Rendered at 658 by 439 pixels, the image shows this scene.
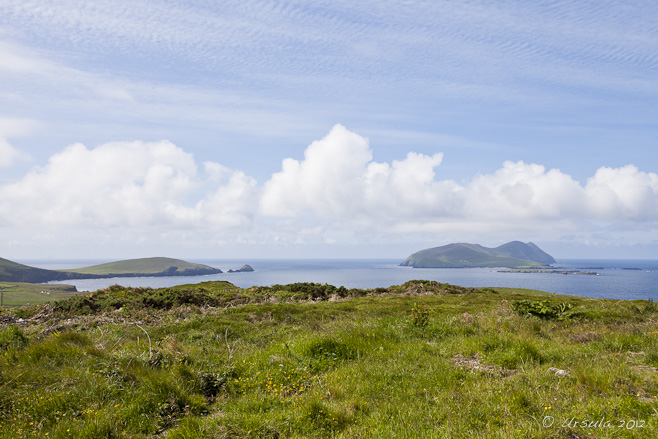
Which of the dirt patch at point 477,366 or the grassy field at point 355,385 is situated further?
the dirt patch at point 477,366

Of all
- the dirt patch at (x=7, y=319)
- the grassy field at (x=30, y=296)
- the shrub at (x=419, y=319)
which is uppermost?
the shrub at (x=419, y=319)

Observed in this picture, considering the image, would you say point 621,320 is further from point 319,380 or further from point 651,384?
point 319,380

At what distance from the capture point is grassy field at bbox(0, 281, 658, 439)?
6.59m

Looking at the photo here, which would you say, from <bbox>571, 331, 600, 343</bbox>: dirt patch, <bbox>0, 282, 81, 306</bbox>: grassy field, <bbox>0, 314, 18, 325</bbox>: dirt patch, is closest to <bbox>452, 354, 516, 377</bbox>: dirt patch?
<bbox>571, 331, 600, 343</bbox>: dirt patch

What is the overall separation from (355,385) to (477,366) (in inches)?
144

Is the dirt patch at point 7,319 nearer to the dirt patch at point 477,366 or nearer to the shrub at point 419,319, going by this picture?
the shrub at point 419,319

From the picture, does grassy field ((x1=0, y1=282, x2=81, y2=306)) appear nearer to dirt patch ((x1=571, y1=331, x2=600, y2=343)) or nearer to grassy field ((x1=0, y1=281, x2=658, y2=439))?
grassy field ((x1=0, y1=281, x2=658, y2=439))

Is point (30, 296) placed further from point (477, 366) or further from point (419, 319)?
point (477, 366)

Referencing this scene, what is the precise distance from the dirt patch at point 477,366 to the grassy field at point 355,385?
6cm

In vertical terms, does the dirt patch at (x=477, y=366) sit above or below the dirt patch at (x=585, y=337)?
below

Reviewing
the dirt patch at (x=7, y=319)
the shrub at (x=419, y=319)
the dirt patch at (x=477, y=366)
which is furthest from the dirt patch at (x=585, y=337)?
the dirt patch at (x=7, y=319)

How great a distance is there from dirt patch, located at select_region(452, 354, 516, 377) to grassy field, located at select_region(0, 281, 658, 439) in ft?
0.20

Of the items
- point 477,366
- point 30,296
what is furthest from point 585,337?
point 30,296

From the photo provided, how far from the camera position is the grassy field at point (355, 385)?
6594 millimetres
